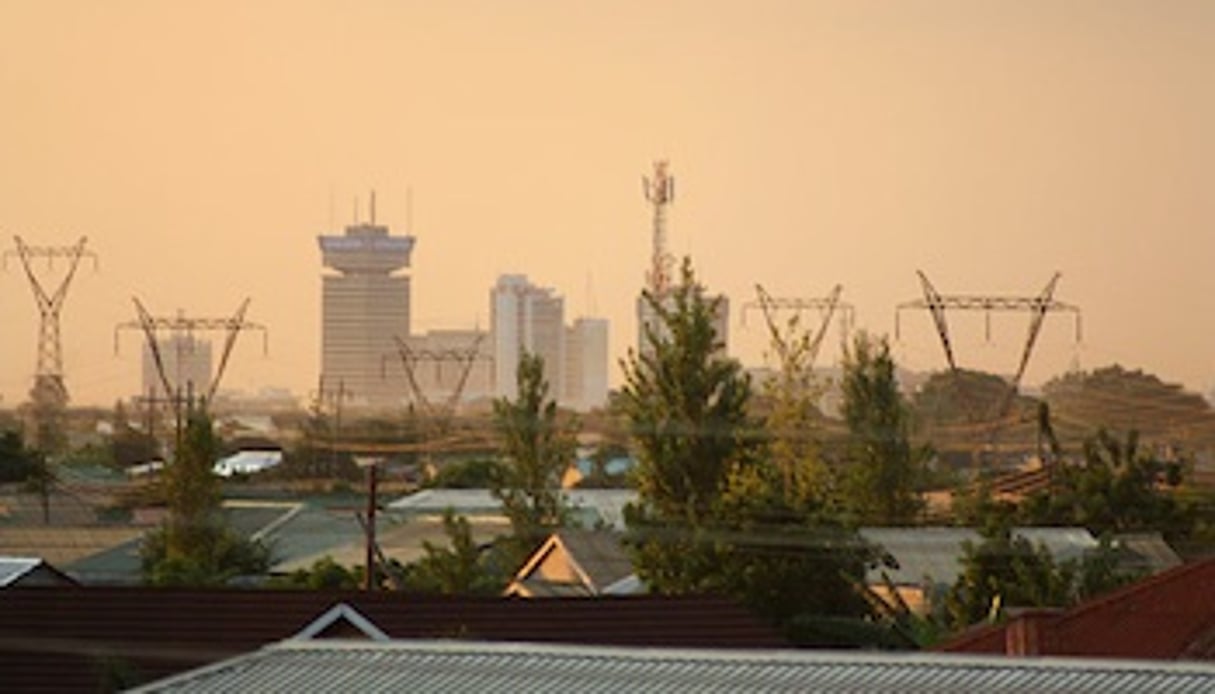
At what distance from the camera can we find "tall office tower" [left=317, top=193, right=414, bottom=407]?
6500 cm

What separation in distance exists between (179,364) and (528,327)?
2287 cm

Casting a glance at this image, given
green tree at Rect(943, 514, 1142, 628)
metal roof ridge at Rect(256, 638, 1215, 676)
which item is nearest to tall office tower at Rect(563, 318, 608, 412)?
green tree at Rect(943, 514, 1142, 628)

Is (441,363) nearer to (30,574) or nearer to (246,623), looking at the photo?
(30,574)

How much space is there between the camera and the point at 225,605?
17875mm

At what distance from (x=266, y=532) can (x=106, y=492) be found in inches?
202

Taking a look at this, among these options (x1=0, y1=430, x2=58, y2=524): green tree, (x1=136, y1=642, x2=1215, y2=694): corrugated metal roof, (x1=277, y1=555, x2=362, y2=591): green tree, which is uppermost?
(x1=0, y1=430, x2=58, y2=524): green tree

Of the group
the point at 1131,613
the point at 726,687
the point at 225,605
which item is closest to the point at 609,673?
the point at 726,687

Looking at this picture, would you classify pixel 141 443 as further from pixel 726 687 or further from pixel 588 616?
pixel 726 687

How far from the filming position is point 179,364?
48.4 m

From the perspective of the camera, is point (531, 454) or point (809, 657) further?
point (531, 454)

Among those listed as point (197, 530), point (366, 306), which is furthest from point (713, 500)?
point (366, 306)

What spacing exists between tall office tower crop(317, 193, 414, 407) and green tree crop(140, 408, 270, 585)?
32.3 metres

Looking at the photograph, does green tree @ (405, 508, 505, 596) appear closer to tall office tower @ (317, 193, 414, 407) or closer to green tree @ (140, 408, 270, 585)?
green tree @ (140, 408, 270, 585)

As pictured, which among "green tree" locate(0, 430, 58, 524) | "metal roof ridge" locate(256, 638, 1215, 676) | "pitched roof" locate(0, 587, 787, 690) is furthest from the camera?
"green tree" locate(0, 430, 58, 524)
